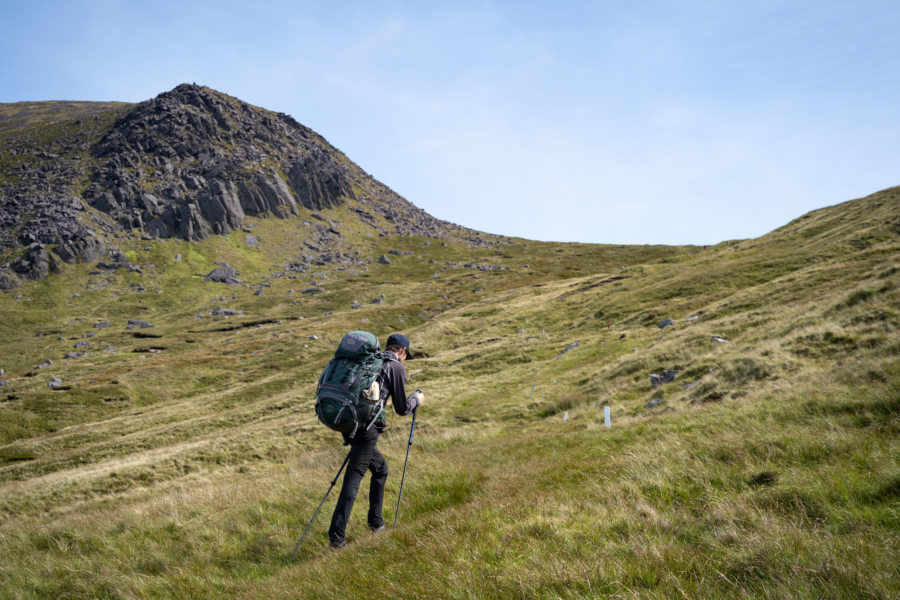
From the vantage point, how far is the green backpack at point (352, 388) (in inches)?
243

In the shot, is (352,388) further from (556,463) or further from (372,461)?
(556,463)

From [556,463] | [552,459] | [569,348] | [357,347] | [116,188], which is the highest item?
[116,188]

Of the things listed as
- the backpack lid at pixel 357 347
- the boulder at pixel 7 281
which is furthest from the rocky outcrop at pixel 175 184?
the backpack lid at pixel 357 347

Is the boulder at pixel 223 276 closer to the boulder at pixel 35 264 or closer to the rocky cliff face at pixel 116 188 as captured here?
the rocky cliff face at pixel 116 188

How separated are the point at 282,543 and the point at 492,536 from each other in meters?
4.07

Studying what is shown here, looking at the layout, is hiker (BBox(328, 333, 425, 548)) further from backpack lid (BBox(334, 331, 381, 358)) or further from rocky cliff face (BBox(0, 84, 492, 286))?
rocky cliff face (BBox(0, 84, 492, 286))

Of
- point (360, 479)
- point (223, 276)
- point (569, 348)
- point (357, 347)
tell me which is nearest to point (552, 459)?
point (360, 479)

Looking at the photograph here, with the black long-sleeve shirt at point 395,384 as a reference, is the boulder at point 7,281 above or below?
above

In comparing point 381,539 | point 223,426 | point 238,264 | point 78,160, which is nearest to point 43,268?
point 238,264

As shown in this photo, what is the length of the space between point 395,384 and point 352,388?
840 millimetres

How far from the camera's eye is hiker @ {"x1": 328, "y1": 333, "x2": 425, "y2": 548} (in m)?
6.32

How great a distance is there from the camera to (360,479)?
6.44m

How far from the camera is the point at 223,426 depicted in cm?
3809

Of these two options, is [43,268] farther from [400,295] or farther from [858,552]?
[858,552]
